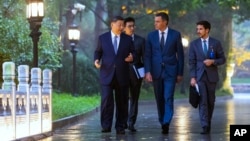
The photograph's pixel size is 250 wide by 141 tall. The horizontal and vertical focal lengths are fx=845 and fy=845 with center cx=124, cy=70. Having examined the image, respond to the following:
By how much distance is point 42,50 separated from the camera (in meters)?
32.1

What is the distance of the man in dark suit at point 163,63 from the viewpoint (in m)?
15.1

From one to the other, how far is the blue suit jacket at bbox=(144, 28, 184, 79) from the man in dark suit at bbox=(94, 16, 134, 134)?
0.35 meters

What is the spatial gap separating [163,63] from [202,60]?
0.71 metres

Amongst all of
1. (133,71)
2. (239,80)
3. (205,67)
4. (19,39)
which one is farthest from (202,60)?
(239,80)

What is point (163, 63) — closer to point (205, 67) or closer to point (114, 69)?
point (205, 67)

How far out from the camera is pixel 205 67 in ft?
49.6

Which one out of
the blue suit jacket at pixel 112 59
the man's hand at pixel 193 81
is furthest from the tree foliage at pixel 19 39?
the man's hand at pixel 193 81

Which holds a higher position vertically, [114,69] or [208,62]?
[208,62]

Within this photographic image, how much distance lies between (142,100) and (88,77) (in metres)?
3.69

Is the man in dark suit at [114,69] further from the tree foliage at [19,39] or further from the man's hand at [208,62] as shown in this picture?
the tree foliage at [19,39]

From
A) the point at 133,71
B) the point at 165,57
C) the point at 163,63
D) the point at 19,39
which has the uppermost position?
the point at 19,39

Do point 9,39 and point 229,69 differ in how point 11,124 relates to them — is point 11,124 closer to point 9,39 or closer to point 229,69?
point 9,39

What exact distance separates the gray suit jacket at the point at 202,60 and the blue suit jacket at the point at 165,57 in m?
0.24

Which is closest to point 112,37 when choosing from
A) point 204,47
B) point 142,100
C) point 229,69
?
point 204,47
